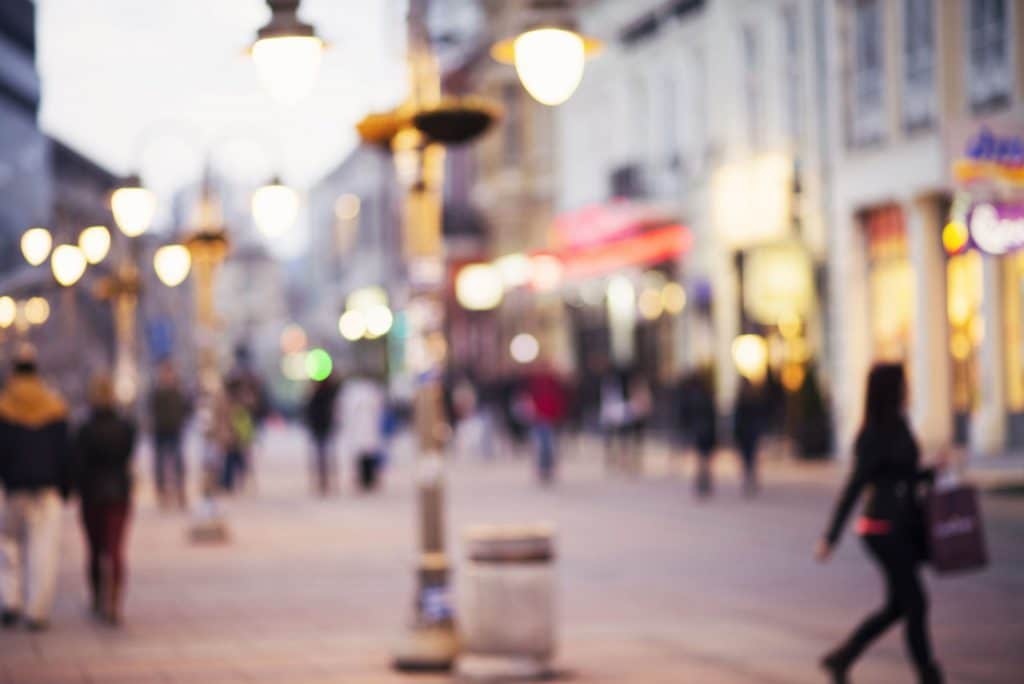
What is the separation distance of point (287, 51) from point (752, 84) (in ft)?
105

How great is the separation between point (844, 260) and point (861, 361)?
1.80m

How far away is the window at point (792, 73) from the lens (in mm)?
39656

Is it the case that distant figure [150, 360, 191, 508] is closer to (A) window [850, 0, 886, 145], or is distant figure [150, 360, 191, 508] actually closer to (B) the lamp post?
(A) window [850, 0, 886, 145]

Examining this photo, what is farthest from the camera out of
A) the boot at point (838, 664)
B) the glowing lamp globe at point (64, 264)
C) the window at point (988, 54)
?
the window at point (988, 54)

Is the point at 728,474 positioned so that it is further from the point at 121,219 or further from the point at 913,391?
the point at 121,219

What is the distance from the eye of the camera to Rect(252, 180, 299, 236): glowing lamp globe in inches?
917

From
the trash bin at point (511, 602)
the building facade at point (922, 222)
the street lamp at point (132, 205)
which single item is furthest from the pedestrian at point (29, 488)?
the building facade at point (922, 222)

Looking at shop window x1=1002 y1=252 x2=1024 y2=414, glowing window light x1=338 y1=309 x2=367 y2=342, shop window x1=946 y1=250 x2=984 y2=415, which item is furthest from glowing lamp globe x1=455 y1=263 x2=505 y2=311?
shop window x1=1002 y1=252 x2=1024 y2=414

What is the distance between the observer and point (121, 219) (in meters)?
25.9

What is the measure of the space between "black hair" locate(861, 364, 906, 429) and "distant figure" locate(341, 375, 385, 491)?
72.9 feet

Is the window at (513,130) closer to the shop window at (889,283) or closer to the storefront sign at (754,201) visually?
the storefront sign at (754,201)

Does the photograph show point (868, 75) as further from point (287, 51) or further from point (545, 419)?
point (287, 51)

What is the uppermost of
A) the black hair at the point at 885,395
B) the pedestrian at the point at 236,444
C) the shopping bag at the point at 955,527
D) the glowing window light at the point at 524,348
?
the glowing window light at the point at 524,348

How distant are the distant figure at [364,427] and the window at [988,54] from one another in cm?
1001
